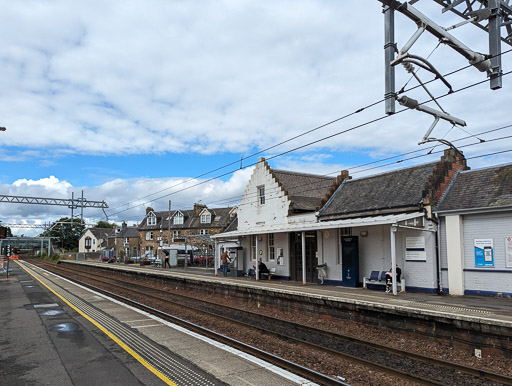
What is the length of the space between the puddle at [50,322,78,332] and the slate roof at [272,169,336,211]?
14.4m

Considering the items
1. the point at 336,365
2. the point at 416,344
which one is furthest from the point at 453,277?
the point at 336,365

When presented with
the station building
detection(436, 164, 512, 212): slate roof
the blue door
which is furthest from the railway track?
detection(436, 164, 512, 212): slate roof

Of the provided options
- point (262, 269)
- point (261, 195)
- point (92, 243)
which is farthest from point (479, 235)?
point (92, 243)

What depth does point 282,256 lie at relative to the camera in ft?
78.8

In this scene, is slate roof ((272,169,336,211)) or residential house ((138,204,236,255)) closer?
slate roof ((272,169,336,211))

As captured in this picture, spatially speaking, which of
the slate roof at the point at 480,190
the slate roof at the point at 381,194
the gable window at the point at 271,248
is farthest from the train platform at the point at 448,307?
the gable window at the point at 271,248

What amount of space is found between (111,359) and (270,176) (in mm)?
18406

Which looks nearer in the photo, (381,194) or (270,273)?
(381,194)

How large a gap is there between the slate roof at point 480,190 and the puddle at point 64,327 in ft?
43.6

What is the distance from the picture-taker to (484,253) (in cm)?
1461

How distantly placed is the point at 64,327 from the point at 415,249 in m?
12.8

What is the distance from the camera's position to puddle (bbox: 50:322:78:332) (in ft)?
36.7

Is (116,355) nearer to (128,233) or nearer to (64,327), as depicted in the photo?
(64,327)

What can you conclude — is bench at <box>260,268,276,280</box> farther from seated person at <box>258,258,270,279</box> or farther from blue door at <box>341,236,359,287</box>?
blue door at <box>341,236,359,287</box>
